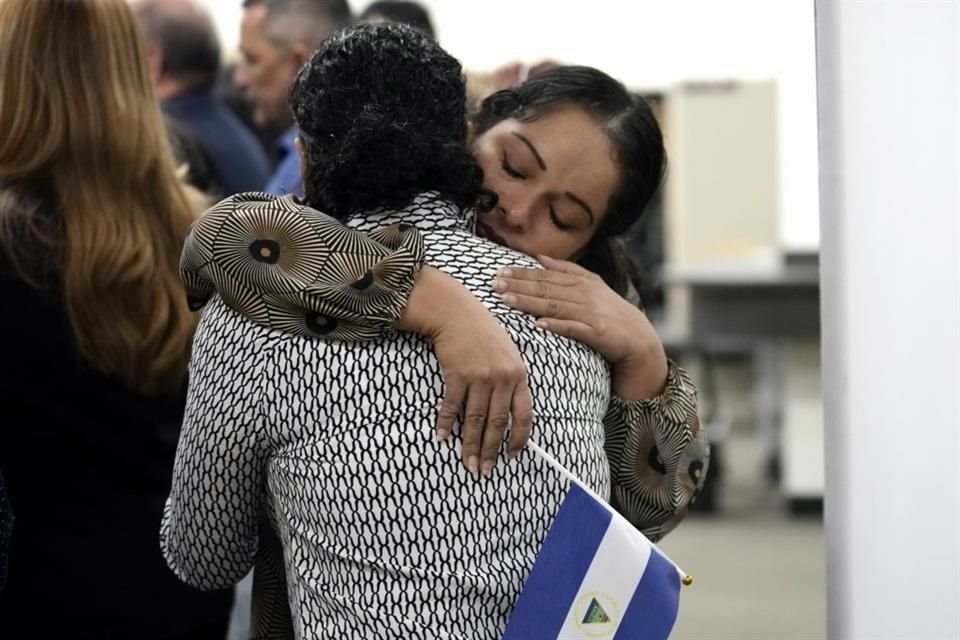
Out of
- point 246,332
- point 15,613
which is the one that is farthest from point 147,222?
point 246,332

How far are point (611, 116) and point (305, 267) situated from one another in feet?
1.45

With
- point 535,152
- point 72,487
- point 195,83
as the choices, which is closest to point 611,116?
point 535,152

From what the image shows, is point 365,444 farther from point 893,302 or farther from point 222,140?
point 222,140

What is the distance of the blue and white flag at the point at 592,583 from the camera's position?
1413mm

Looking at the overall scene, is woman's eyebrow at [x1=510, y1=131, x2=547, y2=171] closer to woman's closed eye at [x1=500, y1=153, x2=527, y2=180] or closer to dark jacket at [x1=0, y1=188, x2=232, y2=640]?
woman's closed eye at [x1=500, y1=153, x2=527, y2=180]

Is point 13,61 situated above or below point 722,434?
above

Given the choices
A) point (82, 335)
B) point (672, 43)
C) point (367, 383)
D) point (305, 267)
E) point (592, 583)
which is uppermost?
point (305, 267)

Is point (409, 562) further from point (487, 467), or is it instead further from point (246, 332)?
point (246, 332)

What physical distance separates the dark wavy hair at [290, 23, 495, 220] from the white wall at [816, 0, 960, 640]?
49cm

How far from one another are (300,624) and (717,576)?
448 cm

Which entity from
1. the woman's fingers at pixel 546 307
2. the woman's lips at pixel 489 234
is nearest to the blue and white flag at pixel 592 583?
the woman's fingers at pixel 546 307

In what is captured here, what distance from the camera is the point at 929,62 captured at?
1.65 metres

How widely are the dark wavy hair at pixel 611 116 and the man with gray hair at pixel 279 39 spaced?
5.38ft

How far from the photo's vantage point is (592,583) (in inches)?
56.1
